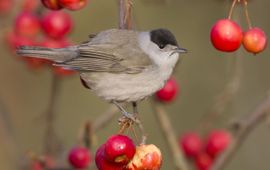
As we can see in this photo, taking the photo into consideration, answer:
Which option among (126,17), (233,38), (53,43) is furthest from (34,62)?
(233,38)

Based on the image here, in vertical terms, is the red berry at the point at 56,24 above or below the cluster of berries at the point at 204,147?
above

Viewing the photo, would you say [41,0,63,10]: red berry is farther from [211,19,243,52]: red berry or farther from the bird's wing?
[211,19,243,52]: red berry

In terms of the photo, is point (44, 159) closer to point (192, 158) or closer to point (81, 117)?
point (192, 158)

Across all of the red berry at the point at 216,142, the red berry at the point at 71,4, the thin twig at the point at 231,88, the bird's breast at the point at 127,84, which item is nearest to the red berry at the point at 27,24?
the bird's breast at the point at 127,84

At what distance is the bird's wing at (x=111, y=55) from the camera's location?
5.07 metres

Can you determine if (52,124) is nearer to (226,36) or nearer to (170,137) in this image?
(170,137)

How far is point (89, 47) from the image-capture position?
515cm

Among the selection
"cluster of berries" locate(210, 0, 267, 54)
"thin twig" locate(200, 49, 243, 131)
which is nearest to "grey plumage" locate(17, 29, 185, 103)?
"thin twig" locate(200, 49, 243, 131)

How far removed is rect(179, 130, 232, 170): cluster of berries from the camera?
6293 mm

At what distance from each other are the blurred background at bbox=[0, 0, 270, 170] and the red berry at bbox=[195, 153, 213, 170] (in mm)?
1846

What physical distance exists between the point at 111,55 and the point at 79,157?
2.66ft

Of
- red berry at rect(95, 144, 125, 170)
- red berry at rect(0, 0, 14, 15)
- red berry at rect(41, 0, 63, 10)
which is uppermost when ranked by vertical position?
red berry at rect(41, 0, 63, 10)

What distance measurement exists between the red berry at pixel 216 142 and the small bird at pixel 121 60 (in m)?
1.28

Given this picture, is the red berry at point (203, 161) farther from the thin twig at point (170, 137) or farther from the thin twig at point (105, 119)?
the thin twig at point (105, 119)
